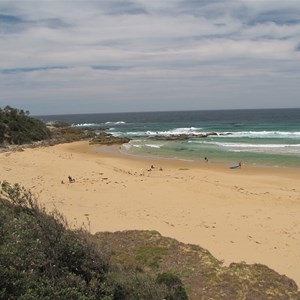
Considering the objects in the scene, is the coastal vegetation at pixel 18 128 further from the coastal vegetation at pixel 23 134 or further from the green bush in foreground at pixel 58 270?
the green bush in foreground at pixel 58 270

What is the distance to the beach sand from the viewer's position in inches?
430

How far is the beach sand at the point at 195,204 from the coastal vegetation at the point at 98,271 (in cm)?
128

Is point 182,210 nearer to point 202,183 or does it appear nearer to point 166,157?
point 202,183

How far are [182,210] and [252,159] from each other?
18.0 meters

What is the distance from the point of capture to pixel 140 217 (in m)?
13.5

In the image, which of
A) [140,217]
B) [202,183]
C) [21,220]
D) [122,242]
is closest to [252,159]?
[202,183]

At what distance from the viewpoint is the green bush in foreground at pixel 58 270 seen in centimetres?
528

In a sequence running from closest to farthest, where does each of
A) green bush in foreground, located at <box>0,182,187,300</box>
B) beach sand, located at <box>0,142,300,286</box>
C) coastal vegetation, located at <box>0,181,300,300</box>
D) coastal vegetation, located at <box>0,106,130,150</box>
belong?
1. green bush in foreground, located at <box>0,182,187,300</box>
2. coastal vegetation, located at <box>0,181,300,300</box>
3. beach sand, located at <box>0,142,300,286</box>
4. coastal vegetation, located at <box>0,106,130,150</box>

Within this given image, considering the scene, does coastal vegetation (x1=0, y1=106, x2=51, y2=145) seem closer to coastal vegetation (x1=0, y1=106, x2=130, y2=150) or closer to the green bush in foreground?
coastal vegetation (x1=0, y1=106, x2=130, y2=150)

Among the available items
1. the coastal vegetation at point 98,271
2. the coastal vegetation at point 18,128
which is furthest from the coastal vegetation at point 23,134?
the coastal vegetation at point 98,271

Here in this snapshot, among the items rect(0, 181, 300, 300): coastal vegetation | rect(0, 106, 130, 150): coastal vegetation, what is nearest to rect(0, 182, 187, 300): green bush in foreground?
rect(0, 181, 300, 300): coastal vegetation

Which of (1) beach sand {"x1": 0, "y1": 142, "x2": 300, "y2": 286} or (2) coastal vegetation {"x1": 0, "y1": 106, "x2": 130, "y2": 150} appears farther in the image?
(2) coastal vegetation {"x1": 0, "y1": 106, "x2": 130, "y2": 150}

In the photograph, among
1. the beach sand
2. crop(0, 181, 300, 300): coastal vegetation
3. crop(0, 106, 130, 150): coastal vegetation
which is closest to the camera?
crop(0, 181, 300, 300): coastal vegetation

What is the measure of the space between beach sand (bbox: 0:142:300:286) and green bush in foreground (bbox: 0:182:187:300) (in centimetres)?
399
